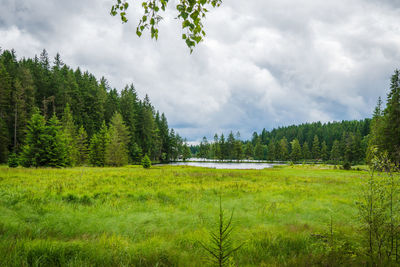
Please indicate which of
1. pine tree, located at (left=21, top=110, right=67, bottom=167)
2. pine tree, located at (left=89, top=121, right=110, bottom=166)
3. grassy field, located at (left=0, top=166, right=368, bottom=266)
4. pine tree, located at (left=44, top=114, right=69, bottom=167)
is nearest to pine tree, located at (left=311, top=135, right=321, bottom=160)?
pine tree, located at (left=89, top=121, right=110, bottom=166)

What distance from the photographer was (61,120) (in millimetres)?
47188

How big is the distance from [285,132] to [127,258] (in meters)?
178

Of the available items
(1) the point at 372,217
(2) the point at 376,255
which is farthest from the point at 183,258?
(2) the point at 376,255

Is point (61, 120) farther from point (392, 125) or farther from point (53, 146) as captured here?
point (392, 125)

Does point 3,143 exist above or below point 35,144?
above

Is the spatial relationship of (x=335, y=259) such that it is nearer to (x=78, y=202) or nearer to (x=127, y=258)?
(x=127, y=258)

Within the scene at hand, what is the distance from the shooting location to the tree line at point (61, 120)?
27969 mm

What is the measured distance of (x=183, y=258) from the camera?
157 inches

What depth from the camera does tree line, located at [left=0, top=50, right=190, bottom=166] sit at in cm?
2797

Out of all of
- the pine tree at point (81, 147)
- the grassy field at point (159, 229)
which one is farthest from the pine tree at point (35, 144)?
the grassy field at point (159, 229)

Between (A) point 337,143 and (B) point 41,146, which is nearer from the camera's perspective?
(B) point 41,146

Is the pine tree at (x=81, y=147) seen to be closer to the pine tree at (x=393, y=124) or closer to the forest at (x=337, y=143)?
the forest at (x=337, y=143)

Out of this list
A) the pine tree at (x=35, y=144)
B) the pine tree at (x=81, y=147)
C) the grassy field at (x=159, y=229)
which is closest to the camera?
the grassy field at (x=159, y=229)

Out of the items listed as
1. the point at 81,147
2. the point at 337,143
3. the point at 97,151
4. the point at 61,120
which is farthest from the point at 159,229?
the point at 337,143
